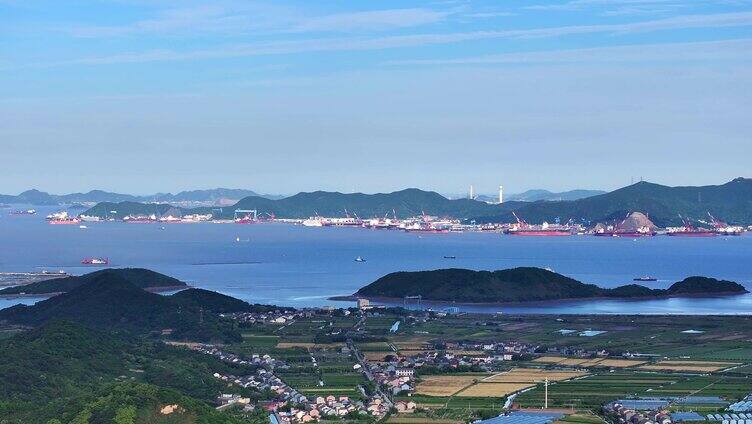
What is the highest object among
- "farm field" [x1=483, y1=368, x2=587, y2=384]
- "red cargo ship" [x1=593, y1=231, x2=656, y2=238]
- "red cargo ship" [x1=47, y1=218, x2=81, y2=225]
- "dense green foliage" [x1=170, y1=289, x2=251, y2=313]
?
"red cargo ship" [x1=47, y1=218, x2=81, y2=225]

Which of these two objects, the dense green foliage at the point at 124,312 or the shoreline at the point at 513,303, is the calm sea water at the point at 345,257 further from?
the dense green foliage at the point at 124,312

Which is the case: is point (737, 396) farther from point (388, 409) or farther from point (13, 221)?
point (13, 221)

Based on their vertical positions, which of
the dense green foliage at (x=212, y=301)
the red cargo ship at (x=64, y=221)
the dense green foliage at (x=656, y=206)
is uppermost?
the dense green foliage at (x=656, y=206)

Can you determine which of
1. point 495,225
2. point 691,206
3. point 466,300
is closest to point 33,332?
point 466,300

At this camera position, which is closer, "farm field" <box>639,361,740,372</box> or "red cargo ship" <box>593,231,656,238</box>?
"farm field" <box>639,361,740,372</box>

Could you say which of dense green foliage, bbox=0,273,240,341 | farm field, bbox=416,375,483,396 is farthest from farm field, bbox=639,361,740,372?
dense green foliage, bbox=0,273,240,341

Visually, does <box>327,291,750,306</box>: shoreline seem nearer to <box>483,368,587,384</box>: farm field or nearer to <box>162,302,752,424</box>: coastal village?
<box>162,302,752,424</box>: coastal village

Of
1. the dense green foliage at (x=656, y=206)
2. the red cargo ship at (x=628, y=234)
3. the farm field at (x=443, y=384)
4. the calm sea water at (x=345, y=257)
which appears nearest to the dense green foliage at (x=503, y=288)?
the calm sea water at (x=345, y=257)
